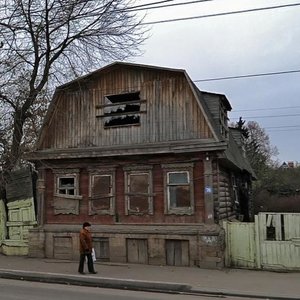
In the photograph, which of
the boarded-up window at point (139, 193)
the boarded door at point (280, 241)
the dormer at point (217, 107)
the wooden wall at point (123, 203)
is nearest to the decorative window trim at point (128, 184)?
the boarded-up window at point (139, 193)

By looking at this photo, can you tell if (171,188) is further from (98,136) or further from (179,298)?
(179,298)

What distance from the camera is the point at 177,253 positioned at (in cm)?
1644

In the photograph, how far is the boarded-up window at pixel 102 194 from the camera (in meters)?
17.8

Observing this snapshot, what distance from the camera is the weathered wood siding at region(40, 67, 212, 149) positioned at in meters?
17.1

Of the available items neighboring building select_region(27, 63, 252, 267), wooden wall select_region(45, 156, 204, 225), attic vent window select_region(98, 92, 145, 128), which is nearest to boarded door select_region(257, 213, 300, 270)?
neighboring building select_region(27, 63, 252, 267)

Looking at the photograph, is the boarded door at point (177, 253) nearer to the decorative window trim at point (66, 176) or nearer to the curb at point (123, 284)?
the curb at point (123, 284)

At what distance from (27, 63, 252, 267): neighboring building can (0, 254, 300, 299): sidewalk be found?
1.10 meters

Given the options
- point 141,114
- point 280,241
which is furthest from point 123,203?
point 280,241

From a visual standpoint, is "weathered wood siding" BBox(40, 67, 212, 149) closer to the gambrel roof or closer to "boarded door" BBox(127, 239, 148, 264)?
the gambrel roof

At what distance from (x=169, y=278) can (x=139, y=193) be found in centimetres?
439

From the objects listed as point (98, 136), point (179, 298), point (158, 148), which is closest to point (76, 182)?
point (98, 136)

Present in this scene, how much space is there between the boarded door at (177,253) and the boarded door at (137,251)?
861mm

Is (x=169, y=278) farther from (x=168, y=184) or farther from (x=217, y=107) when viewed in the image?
(x=217, y=107)

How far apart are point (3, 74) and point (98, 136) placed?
509 centimetres
